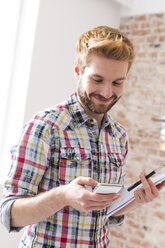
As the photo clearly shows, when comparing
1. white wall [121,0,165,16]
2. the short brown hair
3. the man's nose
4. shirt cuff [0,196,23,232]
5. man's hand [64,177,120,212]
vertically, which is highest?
white wall [121,0,165,16]

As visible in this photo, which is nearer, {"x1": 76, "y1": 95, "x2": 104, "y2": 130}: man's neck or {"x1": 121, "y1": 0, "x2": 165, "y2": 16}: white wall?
{"x1": 76, "y1": 95, "x2": 104, "y2": 130}: man's neck

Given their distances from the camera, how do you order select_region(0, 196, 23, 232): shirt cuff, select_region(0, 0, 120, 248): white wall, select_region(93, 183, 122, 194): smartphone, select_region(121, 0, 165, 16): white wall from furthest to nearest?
1. select_region(121, 0, 165, 16): white wall
2. select_region(0, 0, 120, 248): white wall
3. select_region(0, 196, 23, 232): shirt cuff
4. select_region(93, 183, 122, 194): smartphone

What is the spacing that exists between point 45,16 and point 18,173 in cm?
215

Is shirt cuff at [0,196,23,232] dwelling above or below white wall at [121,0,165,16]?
below

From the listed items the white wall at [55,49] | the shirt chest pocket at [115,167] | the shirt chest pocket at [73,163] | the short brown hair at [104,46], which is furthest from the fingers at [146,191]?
the white wall at [55,49]

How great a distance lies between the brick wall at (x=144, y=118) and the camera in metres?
3.57

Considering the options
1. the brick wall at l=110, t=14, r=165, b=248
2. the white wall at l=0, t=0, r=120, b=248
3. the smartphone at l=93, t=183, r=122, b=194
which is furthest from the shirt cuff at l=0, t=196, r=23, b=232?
the brick wall at l=110, t=14, r=165, b=248

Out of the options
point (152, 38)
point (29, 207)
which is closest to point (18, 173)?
point (29, 207)

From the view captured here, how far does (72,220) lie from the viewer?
136 cm

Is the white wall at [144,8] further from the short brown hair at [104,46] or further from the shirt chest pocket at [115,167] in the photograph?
the shirt chest pocket at [115,167]

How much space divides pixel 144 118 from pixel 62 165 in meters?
2.51

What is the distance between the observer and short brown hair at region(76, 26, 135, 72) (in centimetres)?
138

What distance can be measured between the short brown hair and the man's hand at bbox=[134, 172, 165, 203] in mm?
531

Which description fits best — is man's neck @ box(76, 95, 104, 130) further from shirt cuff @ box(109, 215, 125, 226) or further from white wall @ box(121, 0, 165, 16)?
white wall @ box(121, 0, 165, 16)
